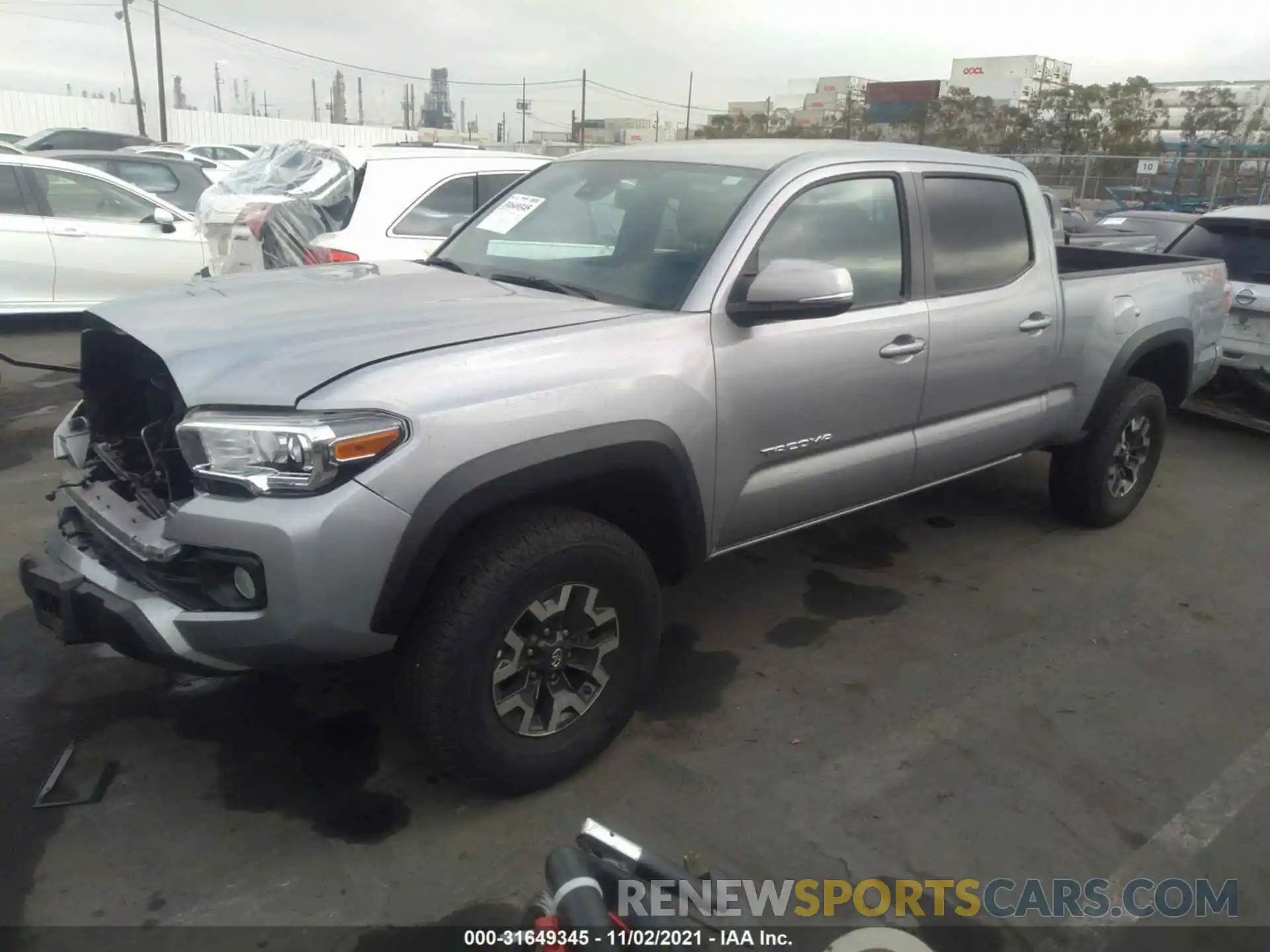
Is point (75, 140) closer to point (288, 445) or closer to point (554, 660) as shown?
point (288, 445)

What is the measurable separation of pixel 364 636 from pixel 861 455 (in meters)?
1.98

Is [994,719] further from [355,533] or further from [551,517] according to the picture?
[355,533]

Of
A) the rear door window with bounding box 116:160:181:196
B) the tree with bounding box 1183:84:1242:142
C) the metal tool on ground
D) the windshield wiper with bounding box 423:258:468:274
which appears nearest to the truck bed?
the windshield wiper with bounding box 423:258:468:274

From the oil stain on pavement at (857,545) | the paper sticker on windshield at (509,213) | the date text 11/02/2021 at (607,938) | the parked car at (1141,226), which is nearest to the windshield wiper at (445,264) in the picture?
the paper sticker on windshield at (509,213)

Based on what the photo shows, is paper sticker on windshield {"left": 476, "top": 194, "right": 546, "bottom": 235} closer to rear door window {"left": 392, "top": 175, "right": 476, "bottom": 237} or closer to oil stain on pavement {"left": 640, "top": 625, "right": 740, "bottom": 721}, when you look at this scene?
oil stain on pavement {"left": 640, "top": 625, "right": 740, "bottom": 721}

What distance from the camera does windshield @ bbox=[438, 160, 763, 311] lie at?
128 inches

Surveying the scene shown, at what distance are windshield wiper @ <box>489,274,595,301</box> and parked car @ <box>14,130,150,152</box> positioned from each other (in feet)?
57.9

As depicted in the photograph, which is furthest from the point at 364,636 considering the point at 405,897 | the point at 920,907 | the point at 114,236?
the point at 114,236

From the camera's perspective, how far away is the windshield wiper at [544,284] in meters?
3.27

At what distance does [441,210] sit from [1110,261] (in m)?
4.29

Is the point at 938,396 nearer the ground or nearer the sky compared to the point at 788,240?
nearer the ground

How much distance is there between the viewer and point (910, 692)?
3596mm

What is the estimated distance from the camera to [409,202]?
6.66 m

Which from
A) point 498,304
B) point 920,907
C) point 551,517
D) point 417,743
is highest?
point 498,304
